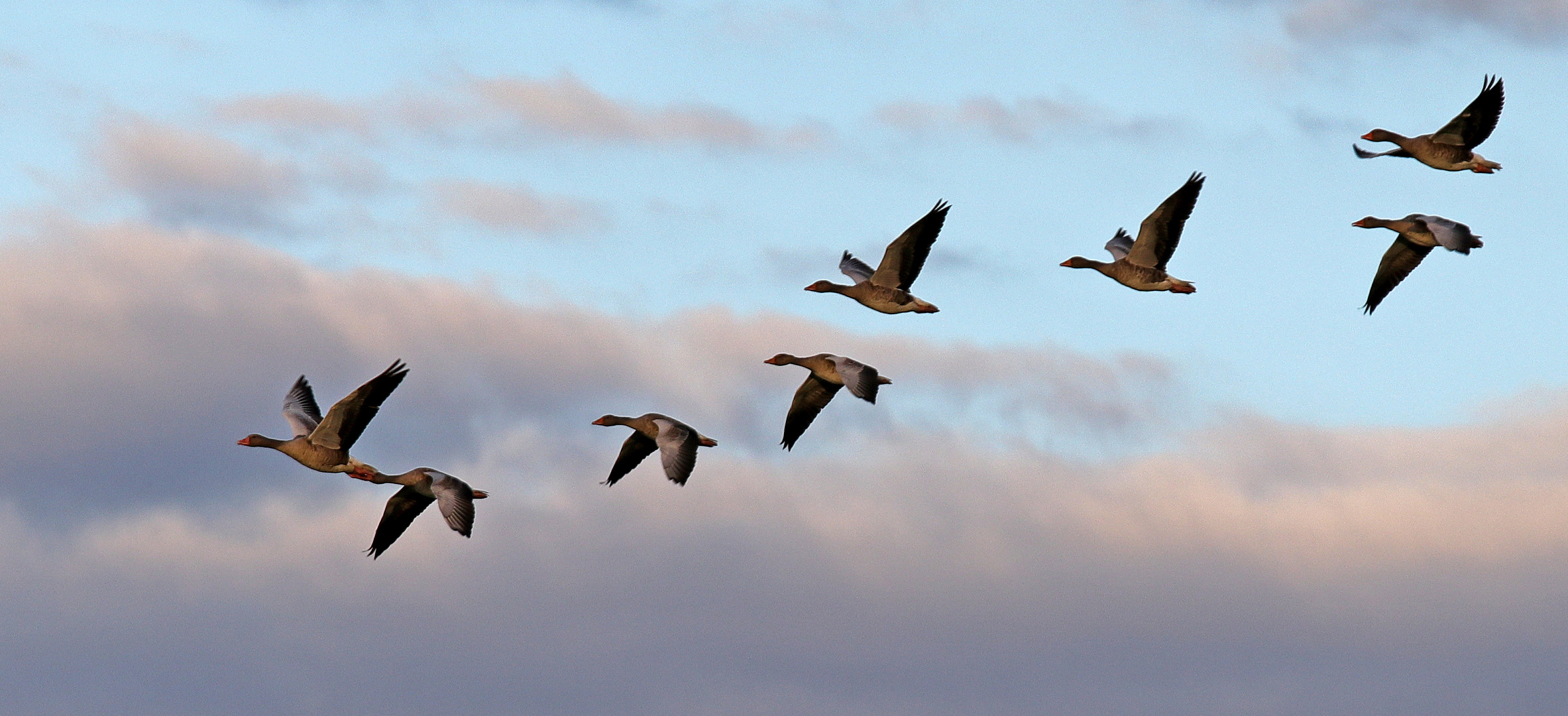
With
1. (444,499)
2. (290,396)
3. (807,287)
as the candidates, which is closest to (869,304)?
(807,287)

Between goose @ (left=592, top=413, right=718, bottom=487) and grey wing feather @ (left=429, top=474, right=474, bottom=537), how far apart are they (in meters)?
3.04

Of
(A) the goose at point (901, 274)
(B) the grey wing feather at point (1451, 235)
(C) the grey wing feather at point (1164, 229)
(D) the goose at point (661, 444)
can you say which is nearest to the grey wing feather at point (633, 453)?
(D) the goose at point (661, 444)

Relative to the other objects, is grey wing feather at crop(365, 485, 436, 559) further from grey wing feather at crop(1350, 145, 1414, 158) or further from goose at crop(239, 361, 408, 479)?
grey wing feather at crop(1350, 145, 1414, 158)

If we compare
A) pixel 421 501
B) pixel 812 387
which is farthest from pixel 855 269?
pixel 421 501

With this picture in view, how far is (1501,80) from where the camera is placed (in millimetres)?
29469

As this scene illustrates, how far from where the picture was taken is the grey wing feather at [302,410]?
3152cm

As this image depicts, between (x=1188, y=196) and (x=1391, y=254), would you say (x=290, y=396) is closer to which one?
(x=1188, y=196)

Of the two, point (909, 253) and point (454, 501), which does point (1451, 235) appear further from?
point (454, 501)

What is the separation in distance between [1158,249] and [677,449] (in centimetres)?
844

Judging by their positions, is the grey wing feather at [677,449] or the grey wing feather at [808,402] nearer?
the grey wing feather at [677,449]

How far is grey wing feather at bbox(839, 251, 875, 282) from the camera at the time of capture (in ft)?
113

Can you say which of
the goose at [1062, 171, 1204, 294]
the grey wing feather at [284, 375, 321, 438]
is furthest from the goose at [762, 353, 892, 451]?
the grey wing feather at [284, 375, 321, 438]

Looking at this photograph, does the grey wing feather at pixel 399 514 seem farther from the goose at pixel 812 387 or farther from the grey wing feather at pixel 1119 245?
the grey wing feather at pixel 1119 245

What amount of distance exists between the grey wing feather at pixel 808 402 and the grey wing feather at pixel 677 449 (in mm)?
3474
